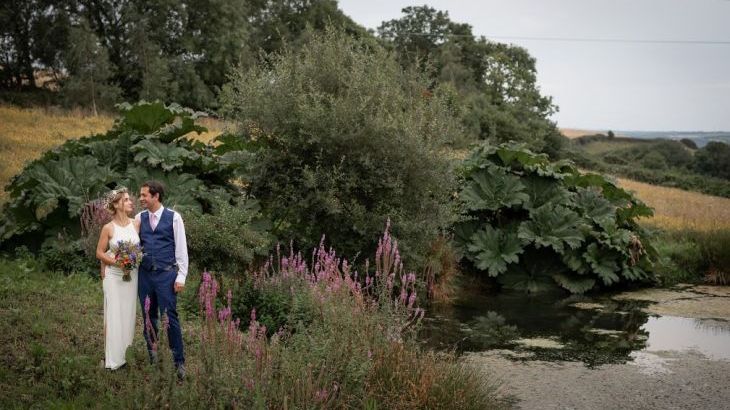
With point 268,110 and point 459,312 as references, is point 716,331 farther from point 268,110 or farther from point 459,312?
point 268,110

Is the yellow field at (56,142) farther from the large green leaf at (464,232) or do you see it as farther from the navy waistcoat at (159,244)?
the navy waistcoat at (159,244)

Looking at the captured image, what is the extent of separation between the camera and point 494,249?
Answer: 1436 cm

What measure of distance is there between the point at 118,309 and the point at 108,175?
5116 millimetres

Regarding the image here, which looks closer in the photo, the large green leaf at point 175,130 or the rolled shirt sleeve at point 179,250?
the rolled shirt sleeve at point 179,250

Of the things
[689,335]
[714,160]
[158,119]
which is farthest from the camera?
[714,160]

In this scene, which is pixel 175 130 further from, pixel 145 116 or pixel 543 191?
pixel 543 191

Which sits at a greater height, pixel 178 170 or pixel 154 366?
pixel 178 170

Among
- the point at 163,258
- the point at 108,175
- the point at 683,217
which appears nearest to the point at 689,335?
the point at 163,258

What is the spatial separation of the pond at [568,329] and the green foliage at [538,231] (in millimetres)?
944

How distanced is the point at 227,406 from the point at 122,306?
1785mm

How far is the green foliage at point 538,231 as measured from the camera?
14.2m

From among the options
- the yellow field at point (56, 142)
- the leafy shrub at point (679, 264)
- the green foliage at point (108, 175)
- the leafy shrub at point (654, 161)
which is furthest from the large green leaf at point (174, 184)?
the leafy shrub at point (654, 161)

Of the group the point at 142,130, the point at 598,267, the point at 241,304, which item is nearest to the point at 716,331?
the point at 598,267

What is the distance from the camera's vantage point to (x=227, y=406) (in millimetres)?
5230
